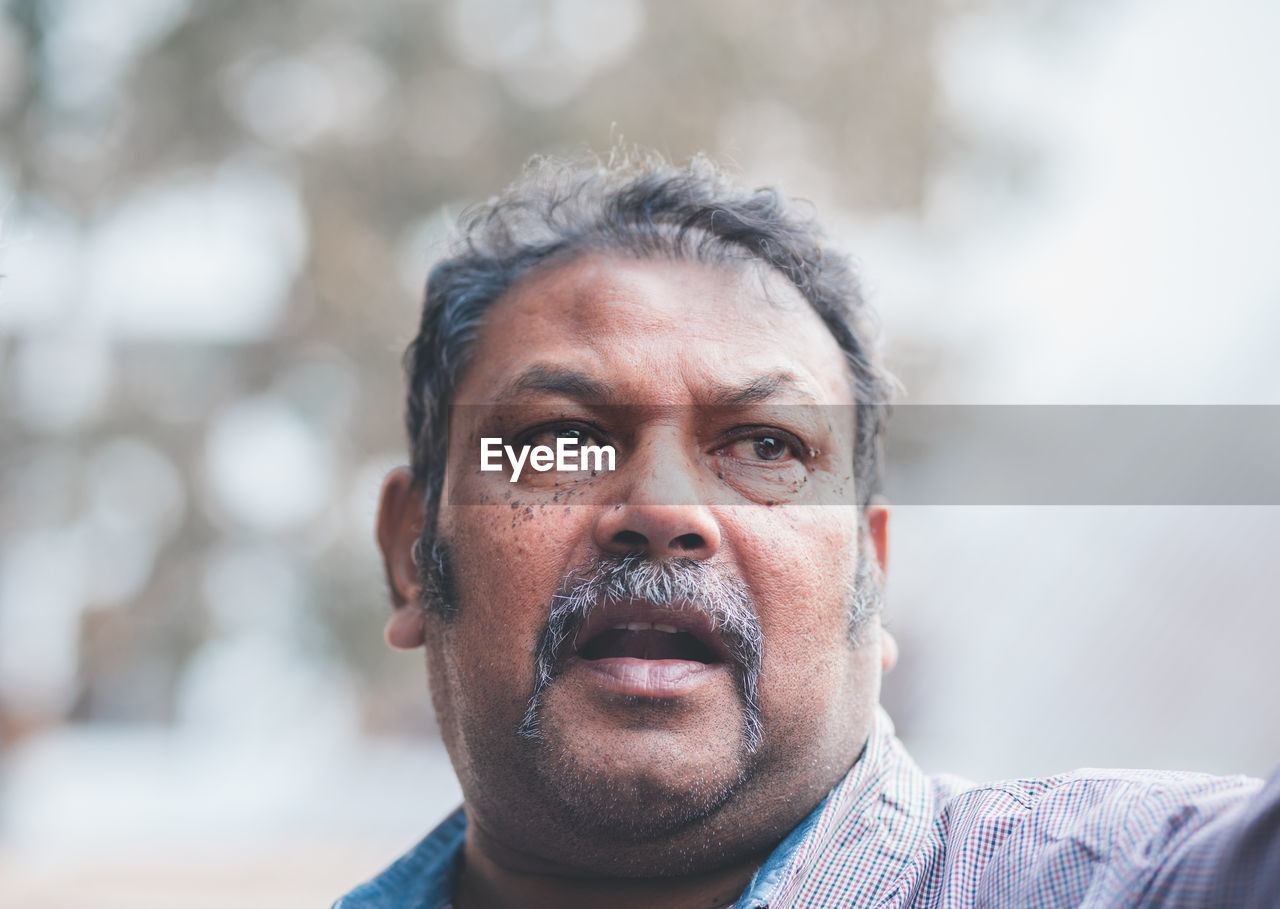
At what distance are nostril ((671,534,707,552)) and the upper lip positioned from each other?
91mm

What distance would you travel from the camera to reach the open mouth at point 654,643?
1.77m

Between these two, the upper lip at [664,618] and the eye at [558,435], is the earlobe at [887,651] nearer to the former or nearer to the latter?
the upper lip at [664,618]

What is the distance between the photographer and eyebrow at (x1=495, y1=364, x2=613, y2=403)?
1.94m

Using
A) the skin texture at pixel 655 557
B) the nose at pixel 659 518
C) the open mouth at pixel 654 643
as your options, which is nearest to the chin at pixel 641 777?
the skin texture at pixel 655 557

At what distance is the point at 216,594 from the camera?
27.9ft

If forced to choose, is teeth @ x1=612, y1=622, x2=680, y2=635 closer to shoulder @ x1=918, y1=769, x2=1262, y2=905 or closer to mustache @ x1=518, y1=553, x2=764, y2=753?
mustache @ x1=518, y1=553, x2=764, y2=753

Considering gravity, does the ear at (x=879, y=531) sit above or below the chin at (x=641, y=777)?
above

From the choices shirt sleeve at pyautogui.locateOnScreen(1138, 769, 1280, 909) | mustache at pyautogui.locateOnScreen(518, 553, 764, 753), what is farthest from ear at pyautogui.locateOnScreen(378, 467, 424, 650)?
shirt sleeve at pyautogui.locateOnScreen(1138, 769, 1280, 909)

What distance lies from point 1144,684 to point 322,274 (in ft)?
21.2

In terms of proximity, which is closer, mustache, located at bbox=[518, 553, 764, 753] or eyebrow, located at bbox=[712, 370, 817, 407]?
mustache, located at bbox=[518, 553, 764, 753]

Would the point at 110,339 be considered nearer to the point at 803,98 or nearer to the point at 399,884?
the point at 803,98

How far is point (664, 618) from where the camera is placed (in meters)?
1.75
